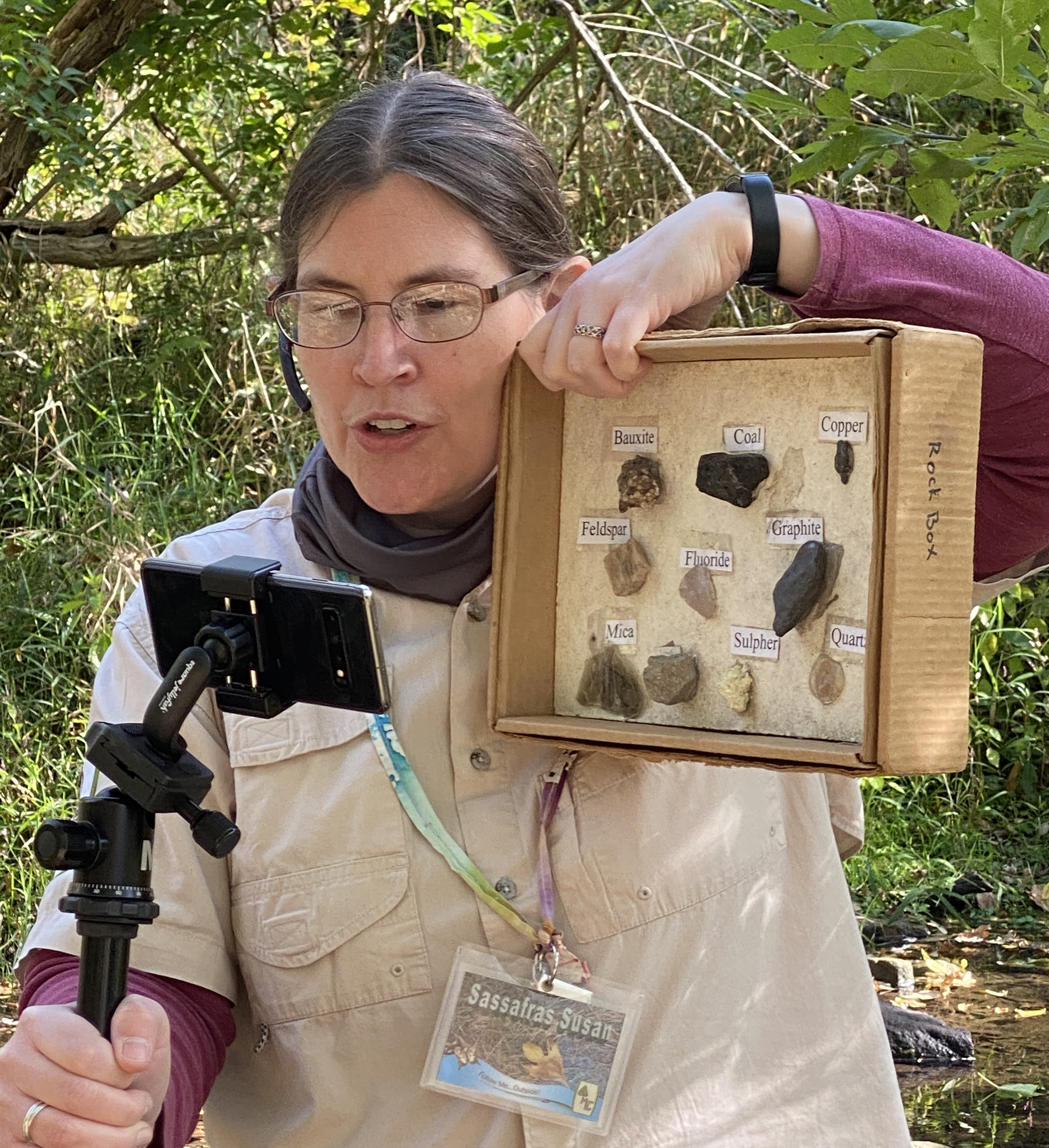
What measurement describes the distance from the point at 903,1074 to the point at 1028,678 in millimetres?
1982

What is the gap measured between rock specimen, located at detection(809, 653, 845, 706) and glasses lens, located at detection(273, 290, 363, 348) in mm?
612

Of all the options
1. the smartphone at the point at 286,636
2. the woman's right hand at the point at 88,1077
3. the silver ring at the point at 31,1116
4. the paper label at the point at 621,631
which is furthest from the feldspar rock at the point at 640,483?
the silver ring at the point at 31,1116

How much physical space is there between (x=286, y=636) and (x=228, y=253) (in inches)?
194

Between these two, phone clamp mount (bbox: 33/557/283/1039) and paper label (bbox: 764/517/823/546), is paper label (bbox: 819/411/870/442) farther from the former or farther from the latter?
phone clamp mount (bbox: 33/557/283/1039)

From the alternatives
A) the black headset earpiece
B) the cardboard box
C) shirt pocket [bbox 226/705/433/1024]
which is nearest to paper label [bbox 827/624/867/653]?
the cardboard box

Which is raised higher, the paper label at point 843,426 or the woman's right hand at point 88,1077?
the paper label at point 843,426

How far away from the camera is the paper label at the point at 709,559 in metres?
1.57

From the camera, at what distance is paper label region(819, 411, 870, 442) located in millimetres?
1455

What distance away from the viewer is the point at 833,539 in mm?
1480

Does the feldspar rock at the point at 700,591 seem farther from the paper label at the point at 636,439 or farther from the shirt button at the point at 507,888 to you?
the shirt button at the point at 507,888

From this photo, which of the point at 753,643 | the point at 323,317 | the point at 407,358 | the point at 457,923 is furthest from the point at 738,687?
the point at 323,317

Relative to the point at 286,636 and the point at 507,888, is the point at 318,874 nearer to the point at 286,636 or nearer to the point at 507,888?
the point at 507,888

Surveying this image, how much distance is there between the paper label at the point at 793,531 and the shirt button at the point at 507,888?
18.4 inches

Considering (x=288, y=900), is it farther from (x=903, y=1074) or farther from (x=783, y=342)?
(x=903, y=1074)
